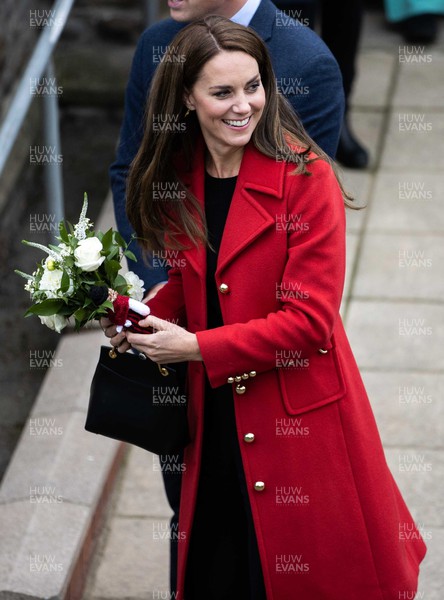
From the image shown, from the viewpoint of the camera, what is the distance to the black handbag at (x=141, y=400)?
300cm

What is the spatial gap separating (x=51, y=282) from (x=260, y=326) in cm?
52

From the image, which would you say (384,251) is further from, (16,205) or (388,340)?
(16,205)

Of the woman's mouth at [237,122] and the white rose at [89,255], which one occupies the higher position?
the woman's mouth at [237,122]

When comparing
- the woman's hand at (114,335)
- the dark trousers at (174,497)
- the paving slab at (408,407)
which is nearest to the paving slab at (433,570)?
the paving slab at (408,407)

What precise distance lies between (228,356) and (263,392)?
173 mm

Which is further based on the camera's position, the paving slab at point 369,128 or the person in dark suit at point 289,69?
the paving slab at point 369,128

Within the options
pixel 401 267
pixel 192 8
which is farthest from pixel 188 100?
pixel 401 267

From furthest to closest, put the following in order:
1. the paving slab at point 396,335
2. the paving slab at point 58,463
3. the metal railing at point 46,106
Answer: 1. the paving slab at point 396,335
2. the metal railing at point 46,106
3. the paving slab at point 58,463

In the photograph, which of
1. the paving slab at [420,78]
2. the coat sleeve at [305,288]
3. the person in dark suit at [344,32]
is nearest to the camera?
the coat sleeve at [305,288]

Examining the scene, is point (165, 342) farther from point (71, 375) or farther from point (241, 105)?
point (71, 375)

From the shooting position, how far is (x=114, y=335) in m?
2.90

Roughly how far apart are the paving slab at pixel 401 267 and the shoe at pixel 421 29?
2.32m

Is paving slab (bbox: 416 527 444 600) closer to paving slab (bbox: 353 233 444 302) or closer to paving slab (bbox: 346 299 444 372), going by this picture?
paving slab (bbox: 346 299 444 372)

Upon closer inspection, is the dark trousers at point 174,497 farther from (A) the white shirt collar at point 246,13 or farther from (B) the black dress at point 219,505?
(A) the white shirt collar at point 246,13
